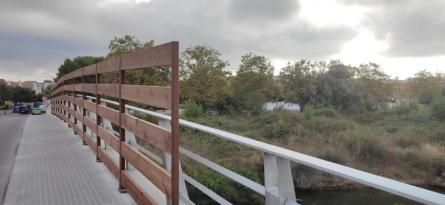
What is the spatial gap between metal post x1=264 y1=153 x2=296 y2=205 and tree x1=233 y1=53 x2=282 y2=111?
101ft

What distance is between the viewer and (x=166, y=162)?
282 cm

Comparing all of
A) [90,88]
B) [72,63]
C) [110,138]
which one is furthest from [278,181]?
[72,63]

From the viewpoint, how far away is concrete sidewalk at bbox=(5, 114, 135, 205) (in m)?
3.19

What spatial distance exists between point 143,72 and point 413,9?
13.9m

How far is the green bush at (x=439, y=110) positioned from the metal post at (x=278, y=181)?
27.9 metres

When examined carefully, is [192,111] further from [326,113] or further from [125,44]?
[326,113]

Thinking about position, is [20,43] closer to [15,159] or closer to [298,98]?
[15,159]

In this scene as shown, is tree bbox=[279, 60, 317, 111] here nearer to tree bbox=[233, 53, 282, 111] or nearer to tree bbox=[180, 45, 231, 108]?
tree bbox=[233, 53, 282, 111]

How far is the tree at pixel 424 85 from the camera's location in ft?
122

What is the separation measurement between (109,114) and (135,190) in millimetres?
1273

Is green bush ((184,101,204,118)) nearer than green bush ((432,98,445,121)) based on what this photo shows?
Yes

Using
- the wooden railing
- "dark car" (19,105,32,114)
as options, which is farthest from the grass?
"dark car" (19,105,32,114)

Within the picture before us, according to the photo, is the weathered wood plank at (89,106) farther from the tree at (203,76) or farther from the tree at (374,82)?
the tree at (374,82)

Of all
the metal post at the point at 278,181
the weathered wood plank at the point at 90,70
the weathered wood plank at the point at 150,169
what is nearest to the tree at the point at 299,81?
the weathered wood plank at the point at 90,70
